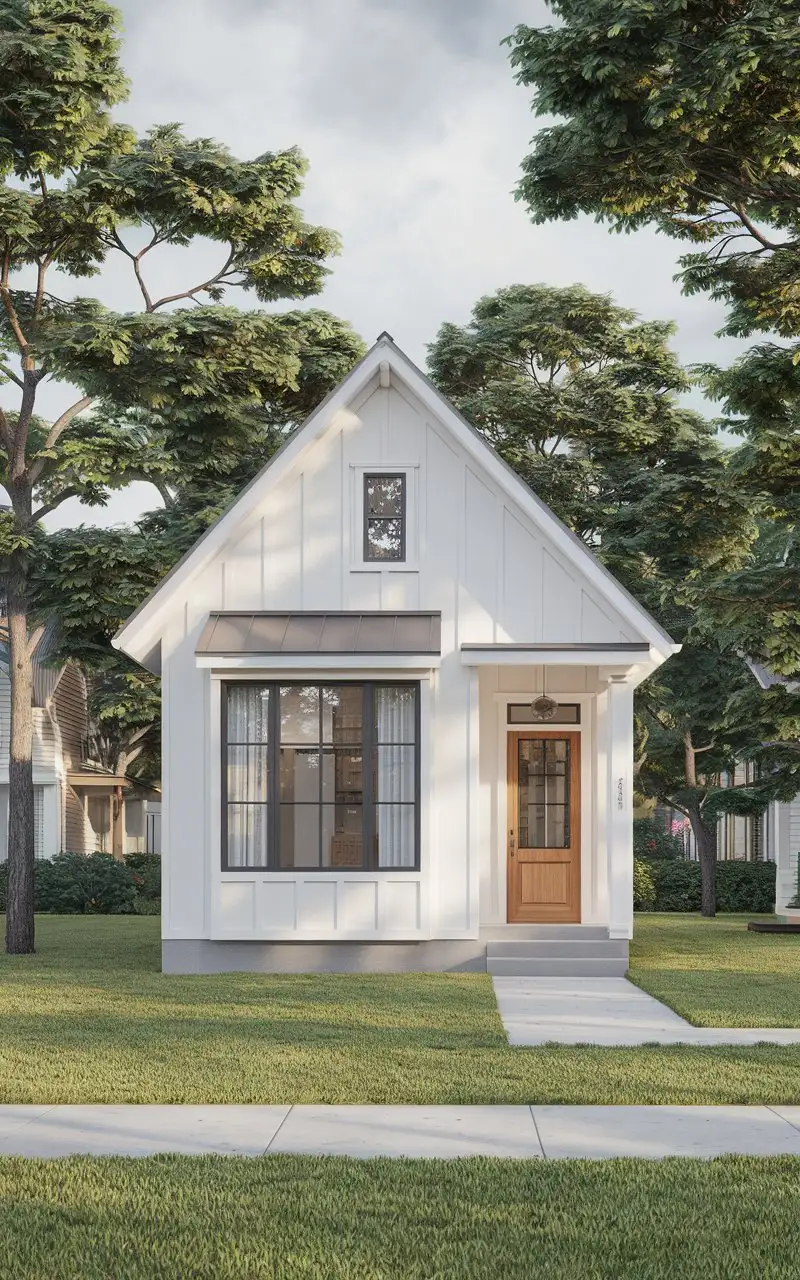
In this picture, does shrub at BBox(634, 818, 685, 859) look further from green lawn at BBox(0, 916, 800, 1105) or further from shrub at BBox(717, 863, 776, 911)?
green lawn at BBox(0, 916, 800, 1105)

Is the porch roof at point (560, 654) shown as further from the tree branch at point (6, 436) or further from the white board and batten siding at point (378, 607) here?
the tree branch at point (6, 436)

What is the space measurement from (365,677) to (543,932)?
3.71 m

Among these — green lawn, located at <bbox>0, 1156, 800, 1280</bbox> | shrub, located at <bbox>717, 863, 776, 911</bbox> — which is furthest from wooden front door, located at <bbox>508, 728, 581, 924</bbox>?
shrub, located at <bbox>717, 863, 776, 911</bbox>

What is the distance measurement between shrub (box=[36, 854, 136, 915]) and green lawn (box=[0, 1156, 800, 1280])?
23377mm

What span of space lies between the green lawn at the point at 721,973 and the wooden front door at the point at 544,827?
1.27 metres

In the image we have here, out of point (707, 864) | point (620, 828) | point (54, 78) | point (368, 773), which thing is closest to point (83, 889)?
point (707, 864)

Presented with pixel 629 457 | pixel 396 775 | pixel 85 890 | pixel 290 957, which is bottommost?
pixel 85 890

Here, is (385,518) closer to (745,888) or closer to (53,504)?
(53,504)

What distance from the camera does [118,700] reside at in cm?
2861

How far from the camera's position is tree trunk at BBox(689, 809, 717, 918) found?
1227 inches

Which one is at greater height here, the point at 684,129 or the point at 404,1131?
the point at 684,129

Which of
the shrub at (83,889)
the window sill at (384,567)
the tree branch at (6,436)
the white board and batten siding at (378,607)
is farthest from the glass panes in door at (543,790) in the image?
the shrub at (83,889)

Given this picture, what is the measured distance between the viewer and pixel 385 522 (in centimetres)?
1641

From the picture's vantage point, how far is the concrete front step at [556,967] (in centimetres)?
1586
